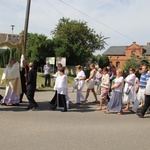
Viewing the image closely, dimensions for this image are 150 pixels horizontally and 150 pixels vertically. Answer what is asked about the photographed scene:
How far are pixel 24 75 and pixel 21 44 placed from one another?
1.23 m

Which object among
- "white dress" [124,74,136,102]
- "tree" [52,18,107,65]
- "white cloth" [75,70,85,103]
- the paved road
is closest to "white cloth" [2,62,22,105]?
the paved road

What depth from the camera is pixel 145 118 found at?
8.60 meters

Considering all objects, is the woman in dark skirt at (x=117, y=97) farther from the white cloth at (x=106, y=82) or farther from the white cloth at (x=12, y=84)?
the white cloth at (x=12, y=84)

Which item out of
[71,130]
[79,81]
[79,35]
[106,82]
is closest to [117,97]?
[106,82]

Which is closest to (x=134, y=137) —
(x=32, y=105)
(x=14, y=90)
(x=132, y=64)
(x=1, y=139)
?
(x=1, y=139)

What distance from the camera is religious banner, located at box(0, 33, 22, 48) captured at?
33.7 ft

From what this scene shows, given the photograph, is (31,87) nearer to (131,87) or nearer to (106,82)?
(106,82)

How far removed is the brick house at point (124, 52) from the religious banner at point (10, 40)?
7686cm

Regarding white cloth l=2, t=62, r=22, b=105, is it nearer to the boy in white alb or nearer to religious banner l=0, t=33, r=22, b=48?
religious banner l=0, t=33, r=22, b=48

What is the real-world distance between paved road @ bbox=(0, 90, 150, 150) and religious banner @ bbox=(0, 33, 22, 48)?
8.46 feet

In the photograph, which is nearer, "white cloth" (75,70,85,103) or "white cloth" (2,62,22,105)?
"white cloth" (2,62,22,105)

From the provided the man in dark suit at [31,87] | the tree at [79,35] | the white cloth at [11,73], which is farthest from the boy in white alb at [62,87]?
the tree at [79,35]

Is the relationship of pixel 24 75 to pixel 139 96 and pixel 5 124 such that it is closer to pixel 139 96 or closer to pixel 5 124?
pixel 5 124

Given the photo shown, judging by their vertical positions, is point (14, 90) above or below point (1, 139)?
above
